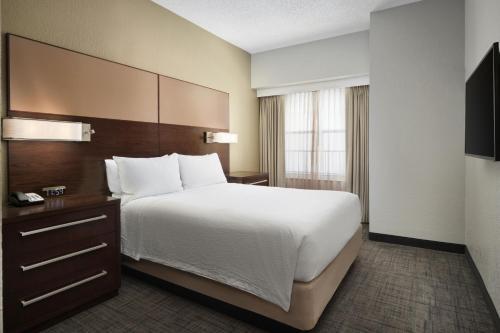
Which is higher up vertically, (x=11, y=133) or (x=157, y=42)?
(x=157, y=42)

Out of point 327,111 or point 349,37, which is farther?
point 327,111

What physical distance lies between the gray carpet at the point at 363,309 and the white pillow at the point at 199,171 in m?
1.27

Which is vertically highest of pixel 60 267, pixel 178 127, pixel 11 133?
pixel 178 127

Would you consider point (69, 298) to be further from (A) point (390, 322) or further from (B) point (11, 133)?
(A) point (390, 322)

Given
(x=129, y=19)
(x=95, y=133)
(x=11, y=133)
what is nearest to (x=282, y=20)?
(x=129, y=19)

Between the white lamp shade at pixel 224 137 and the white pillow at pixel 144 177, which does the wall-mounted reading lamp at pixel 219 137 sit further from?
the white pillow at pixel 144 177

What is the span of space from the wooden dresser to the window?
3.61 m

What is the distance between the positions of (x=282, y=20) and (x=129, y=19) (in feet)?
6.59

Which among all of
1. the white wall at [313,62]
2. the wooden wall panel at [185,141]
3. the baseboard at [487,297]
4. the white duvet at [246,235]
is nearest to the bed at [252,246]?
the white duvet at [246,235]

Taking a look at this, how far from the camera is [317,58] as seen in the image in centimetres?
488

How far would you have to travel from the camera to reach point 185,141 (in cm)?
412

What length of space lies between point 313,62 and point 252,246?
3.84 meters

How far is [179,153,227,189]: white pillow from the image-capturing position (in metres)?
3.60

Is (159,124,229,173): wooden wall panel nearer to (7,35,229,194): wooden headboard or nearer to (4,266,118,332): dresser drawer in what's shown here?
(7,35,229,194): wooden headboard
